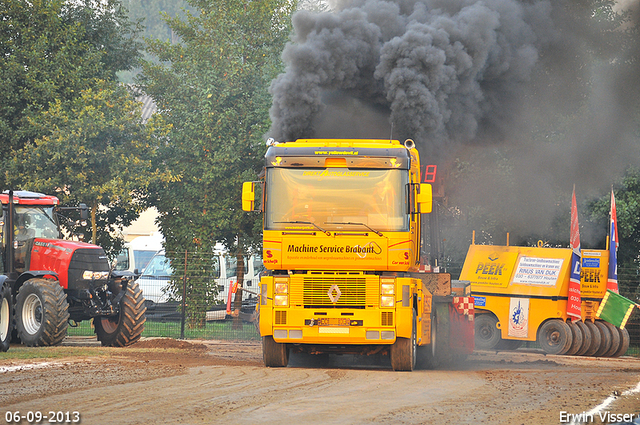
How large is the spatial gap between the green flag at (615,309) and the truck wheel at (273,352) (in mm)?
10445

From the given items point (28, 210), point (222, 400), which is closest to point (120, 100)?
point (28, 210)

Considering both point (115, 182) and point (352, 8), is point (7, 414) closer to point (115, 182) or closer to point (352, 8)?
point (352, 8)

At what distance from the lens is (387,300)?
1271cm

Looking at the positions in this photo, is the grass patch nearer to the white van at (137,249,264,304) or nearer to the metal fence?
the metal fence

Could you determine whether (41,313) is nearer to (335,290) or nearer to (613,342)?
(335,290)

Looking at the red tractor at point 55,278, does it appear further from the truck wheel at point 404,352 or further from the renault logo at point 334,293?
the truck wheel at point 404,352

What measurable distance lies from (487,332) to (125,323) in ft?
31.5

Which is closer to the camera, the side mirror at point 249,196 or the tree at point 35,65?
the side mirror at point 249,196

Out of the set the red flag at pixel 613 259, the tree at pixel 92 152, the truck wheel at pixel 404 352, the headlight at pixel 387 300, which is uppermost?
the tree at pixel 92 152

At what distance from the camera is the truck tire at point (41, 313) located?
1573cm

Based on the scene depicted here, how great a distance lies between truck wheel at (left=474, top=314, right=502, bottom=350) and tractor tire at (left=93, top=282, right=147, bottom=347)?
9037 millimetres

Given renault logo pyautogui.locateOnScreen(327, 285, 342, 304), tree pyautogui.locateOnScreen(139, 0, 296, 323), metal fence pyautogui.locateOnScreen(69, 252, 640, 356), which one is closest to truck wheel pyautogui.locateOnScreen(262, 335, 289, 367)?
renault logo pyautogui.locateOnScreen(327, 285, 342, 304)

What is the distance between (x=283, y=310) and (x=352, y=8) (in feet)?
27.7

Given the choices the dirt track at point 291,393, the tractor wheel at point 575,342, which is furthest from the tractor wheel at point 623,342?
the dirt track at point 291,393
